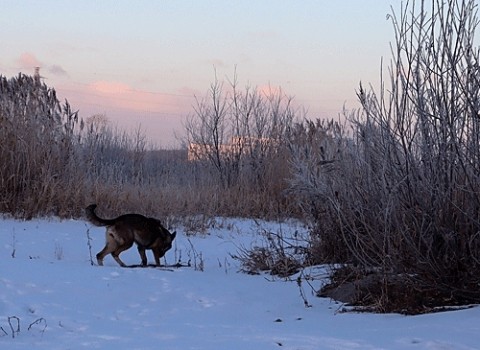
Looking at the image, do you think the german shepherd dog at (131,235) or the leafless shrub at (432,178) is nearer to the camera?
the leafless shrub at (432,178)

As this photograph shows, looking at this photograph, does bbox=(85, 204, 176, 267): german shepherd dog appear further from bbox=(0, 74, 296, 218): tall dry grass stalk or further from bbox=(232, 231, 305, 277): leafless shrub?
bbox=(0, 74, 296, 218): tall dry grass stalk

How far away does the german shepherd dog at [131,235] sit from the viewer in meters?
8.61

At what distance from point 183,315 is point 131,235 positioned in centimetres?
269

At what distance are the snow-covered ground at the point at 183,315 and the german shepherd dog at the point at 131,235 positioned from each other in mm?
359

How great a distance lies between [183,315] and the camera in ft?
20.3

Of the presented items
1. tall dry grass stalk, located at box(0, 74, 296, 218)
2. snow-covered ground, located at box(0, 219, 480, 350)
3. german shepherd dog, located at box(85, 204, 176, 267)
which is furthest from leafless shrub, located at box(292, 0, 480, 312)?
tall dry grass stalk, located at box(0, 74, 296, 218)

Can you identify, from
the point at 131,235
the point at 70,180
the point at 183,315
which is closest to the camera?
the point at 183,315

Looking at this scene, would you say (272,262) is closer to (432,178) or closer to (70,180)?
Answer: (432,178)

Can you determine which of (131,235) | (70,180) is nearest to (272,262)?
(131,235)

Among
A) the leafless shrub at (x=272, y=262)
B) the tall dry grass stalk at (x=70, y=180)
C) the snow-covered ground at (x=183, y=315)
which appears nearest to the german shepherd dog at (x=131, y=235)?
the snow-covered ground at (x=183, y=315)

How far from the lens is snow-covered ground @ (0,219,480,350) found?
484 centimetres

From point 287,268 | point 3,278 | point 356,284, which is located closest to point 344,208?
point 287,268

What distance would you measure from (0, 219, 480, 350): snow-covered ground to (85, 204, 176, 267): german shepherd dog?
0.36 m

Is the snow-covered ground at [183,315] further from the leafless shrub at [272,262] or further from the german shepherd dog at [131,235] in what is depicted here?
the german shepherd dog at [131,235]
